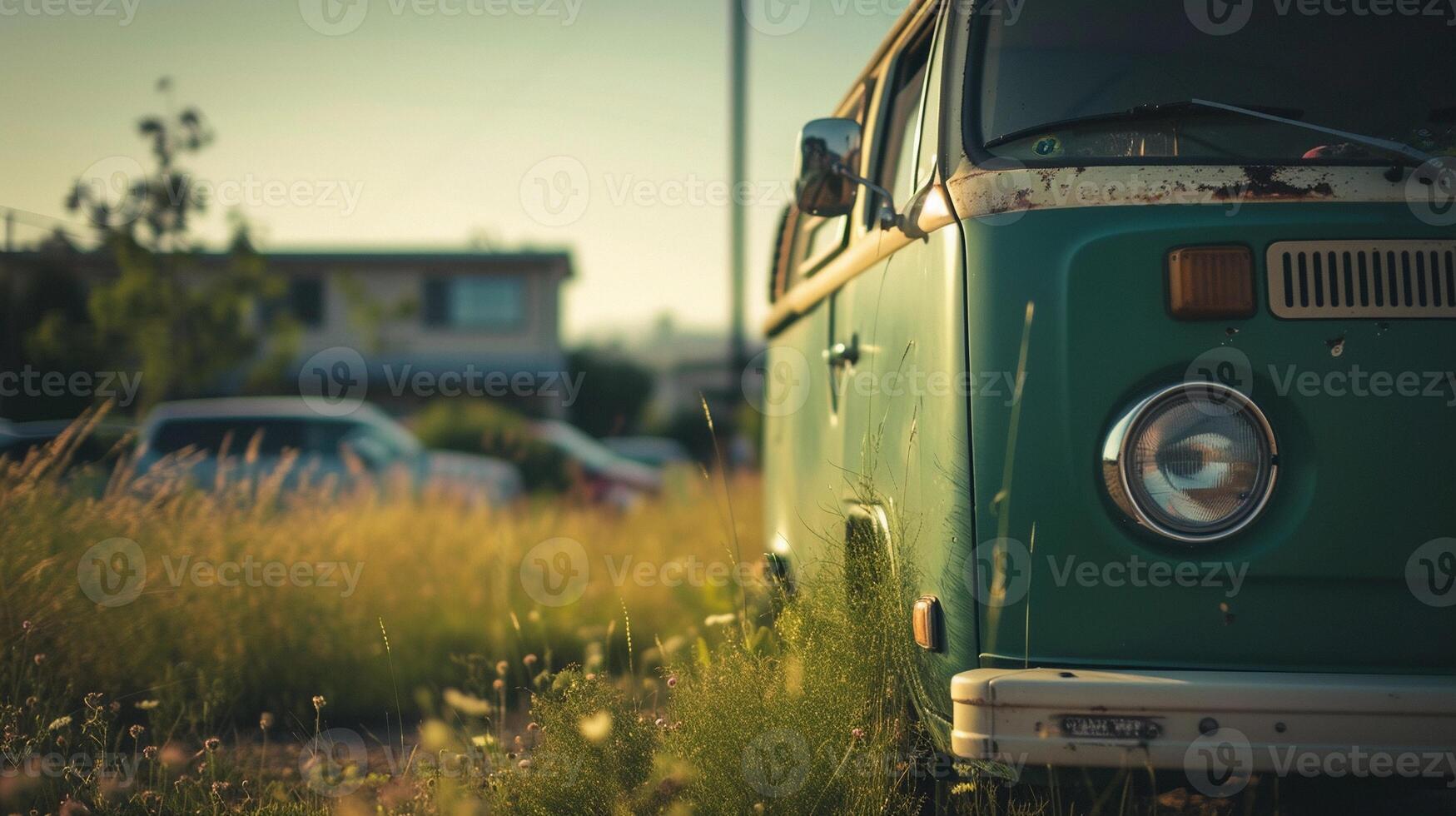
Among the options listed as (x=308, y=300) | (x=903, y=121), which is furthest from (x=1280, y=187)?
(x=308, y=300)

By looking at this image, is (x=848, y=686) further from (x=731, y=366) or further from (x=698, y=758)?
(x=731, y=366)

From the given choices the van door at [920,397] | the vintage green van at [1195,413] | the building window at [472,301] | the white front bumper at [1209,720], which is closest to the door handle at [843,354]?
the van door at [920,397]

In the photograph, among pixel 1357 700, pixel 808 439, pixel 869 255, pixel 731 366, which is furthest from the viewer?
pixel 731 366

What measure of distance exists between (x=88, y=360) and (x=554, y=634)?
11.6m

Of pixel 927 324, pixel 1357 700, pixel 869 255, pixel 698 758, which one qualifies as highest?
pixel 869 255

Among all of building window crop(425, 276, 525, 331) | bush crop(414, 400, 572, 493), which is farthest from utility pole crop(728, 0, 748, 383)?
building window crop(425, 276, 525, 331)

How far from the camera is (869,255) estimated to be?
3.37 metres

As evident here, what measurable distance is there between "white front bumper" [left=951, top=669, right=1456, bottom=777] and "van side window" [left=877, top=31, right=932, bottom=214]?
1.55 meters

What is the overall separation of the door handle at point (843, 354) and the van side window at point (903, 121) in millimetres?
466

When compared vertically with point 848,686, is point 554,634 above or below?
below

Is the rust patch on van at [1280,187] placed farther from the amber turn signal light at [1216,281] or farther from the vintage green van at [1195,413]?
the amber turn signal light at [1216,281]

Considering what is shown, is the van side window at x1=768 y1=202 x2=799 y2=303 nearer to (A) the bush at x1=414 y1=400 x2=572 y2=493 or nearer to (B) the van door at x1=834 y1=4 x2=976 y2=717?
(B) the van door at x1=834 y1=4 x2=976 y2=717

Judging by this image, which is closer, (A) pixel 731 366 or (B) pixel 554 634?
(B) pixel 554 634

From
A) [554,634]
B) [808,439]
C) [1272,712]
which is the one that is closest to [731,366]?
[554,634]
